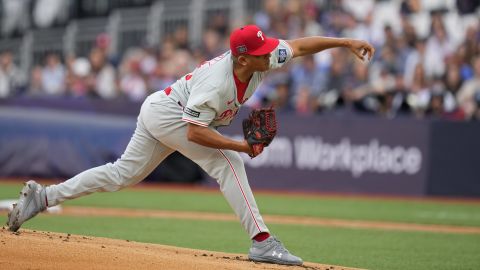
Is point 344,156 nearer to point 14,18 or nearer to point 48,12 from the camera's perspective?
point 48,12

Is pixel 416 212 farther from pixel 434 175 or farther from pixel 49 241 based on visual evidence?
pixel 49 241

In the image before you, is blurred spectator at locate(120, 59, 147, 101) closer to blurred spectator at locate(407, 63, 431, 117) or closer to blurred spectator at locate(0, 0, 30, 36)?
blurred spectator at locate(407, 63, 431, 117)

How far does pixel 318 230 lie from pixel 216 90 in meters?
4.57

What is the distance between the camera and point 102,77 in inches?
787

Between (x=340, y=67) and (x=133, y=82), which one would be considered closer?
(x=340, y=67)

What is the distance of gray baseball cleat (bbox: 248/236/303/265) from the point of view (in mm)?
6961

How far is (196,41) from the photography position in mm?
21000

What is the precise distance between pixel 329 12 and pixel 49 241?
13.0 m

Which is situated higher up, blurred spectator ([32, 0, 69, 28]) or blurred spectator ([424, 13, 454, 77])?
blurred spectator ([32, 0, 69, 28])

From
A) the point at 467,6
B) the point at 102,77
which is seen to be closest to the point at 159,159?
the point at 467,6

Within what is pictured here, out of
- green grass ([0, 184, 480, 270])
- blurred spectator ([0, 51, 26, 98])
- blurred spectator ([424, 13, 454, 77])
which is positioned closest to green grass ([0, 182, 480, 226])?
green grass ([0, 184, 480, 270])

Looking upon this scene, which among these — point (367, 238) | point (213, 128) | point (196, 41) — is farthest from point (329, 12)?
point (213, 128)

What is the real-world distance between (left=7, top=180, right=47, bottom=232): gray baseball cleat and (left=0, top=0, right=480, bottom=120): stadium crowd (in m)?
9.72

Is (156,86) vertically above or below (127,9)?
below
